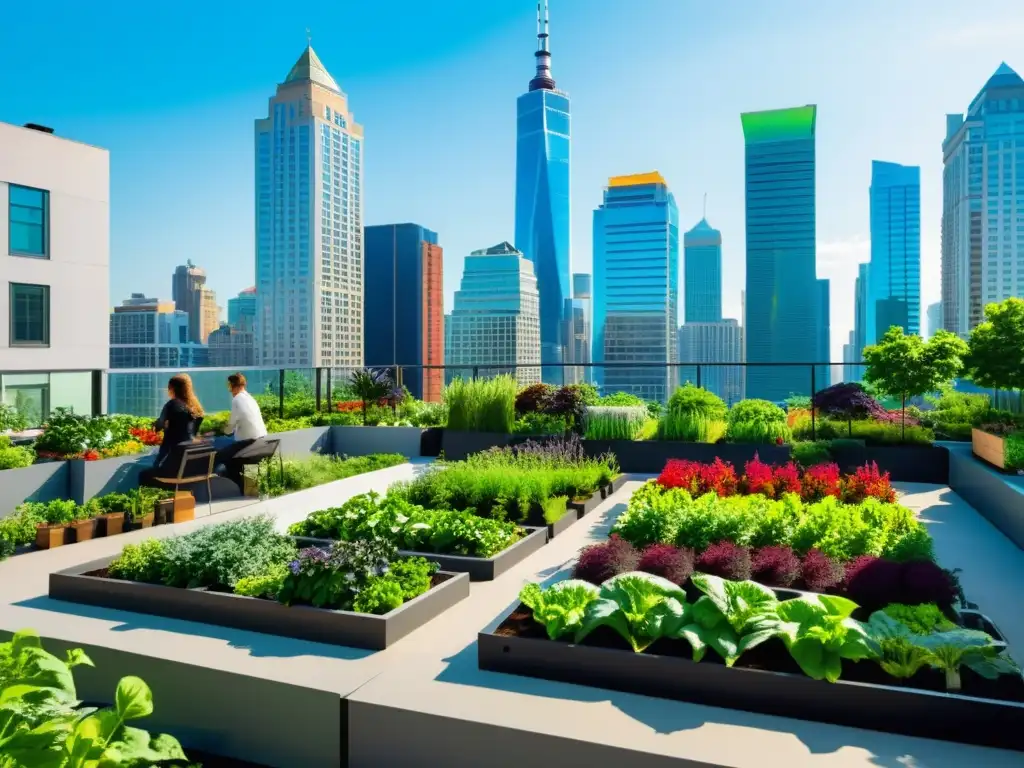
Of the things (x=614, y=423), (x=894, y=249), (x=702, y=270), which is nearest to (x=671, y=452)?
(x=614, y=423)

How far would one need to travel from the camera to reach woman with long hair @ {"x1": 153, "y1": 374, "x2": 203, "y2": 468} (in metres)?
6.04

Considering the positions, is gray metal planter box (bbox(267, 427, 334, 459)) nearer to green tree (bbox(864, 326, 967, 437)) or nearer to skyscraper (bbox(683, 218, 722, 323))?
green tree (bbox(864, 326, 967, 437))

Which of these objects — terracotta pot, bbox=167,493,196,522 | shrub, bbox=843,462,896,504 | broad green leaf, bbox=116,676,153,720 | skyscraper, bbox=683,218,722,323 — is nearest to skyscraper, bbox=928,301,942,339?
skyscraper, bbox=683,218,722,323

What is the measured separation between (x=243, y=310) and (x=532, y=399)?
106 meters

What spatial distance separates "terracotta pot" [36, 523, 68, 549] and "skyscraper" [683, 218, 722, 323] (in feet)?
444

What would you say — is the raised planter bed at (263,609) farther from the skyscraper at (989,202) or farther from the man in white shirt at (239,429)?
the skyscraper at (989,202)

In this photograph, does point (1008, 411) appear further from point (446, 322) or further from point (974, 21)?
point (446, 322)

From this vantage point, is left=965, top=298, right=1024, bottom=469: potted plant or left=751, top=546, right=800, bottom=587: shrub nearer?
left=751, top=546, right=800, bottom=587: shrub

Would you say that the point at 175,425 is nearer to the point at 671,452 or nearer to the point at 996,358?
the point at 671,452

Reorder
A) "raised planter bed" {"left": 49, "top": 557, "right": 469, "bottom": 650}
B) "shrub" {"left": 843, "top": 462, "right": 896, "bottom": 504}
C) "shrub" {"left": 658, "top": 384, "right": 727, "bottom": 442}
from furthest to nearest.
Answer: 1. "shrub" {"left": 658, "top": 384, "right": 727, "bottom": 442}
2. "shrub" {"left": 843, "top": 462, "right": 896, "bottom": 504}
3. "raised planter bed" {"left": 49, "top": 557, "right": 469, "bottom": 650}

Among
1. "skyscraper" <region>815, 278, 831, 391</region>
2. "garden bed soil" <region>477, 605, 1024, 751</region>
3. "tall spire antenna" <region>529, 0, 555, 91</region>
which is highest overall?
"tall spire antenna" <region>529, 0, 555, 91</region>

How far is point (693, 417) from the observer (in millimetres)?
8266

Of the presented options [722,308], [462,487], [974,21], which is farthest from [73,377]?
[722,308]

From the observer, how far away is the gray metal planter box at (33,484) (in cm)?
575
